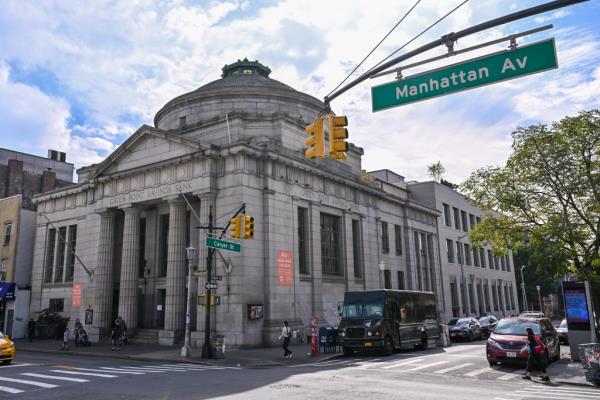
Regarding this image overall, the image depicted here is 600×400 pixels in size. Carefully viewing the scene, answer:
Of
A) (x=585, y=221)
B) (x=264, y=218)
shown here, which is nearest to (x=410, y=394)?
(x=585, y=221)

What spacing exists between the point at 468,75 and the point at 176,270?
24779 mm

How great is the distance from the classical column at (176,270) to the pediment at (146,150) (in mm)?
3468

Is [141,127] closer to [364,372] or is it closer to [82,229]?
[82,229]

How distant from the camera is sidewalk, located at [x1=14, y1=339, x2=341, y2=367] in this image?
21.6m

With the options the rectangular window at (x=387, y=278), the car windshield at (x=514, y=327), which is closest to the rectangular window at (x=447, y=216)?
the rectangular window at (x=387, y=278)

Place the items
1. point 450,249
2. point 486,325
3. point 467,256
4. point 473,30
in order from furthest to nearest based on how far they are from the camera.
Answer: point 467,256
point 450,249
point 486,325
point 473,30

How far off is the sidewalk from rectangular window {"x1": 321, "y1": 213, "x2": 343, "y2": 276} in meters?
8.06

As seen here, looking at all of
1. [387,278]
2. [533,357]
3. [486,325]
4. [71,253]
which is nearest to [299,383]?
[533,357]

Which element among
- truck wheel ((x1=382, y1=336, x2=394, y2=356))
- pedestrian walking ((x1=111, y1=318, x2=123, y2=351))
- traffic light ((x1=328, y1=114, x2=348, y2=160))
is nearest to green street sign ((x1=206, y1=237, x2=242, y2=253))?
truck wheel ((x1=382, y1=336, x2=394, y2=356))

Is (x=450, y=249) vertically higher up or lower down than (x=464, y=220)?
lower down

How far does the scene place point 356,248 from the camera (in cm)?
3941

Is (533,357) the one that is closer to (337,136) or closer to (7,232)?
(337,136)

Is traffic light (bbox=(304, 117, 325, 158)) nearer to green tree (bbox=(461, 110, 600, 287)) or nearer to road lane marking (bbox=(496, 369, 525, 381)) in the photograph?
road lane marking (bbox=(496, 369, 525, 381))

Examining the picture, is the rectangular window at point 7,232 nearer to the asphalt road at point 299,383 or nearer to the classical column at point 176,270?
the classical column at point 176,270
